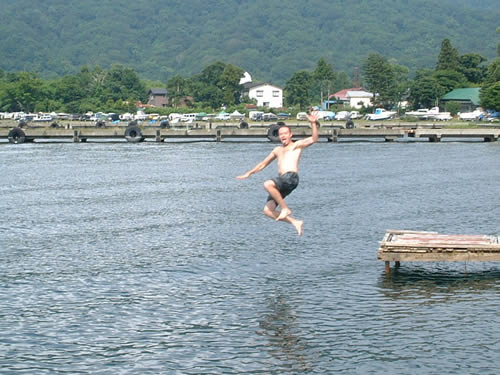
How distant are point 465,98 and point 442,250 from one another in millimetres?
149927

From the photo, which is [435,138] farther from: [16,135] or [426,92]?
[426,92]

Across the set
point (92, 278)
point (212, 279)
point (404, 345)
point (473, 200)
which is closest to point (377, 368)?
point (404, 345)

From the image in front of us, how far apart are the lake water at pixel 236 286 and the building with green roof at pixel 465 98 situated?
398 feet

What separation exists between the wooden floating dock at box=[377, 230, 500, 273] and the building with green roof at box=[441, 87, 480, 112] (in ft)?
472

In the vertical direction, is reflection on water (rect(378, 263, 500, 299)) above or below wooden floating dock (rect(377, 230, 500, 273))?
below

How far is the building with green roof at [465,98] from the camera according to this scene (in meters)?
168

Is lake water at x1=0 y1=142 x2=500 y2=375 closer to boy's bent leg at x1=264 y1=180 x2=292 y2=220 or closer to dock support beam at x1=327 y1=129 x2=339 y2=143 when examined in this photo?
boy's bent leg at x1=264 y1=180 x2=292 y2=220

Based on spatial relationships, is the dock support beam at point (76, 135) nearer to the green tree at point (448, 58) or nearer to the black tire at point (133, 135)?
the black tire at point (133, 135)

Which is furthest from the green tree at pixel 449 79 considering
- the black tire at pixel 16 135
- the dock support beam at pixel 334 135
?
the black tire at pixel 16 135

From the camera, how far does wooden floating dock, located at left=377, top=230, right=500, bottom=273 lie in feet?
82.2

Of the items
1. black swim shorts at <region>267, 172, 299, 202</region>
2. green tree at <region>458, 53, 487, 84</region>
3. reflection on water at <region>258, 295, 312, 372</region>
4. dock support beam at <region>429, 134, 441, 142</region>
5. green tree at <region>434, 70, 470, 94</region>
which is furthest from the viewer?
green tree at <region>458, 53, 487, 84</region>

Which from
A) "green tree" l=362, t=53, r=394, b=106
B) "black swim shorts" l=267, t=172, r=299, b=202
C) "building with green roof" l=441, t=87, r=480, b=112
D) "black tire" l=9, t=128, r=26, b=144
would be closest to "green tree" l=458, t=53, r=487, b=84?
"green tree" l=362, t=53, r=394, b=106

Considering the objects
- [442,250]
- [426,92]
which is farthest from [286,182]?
[426,92]

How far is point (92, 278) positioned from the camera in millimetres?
Result: 26219
